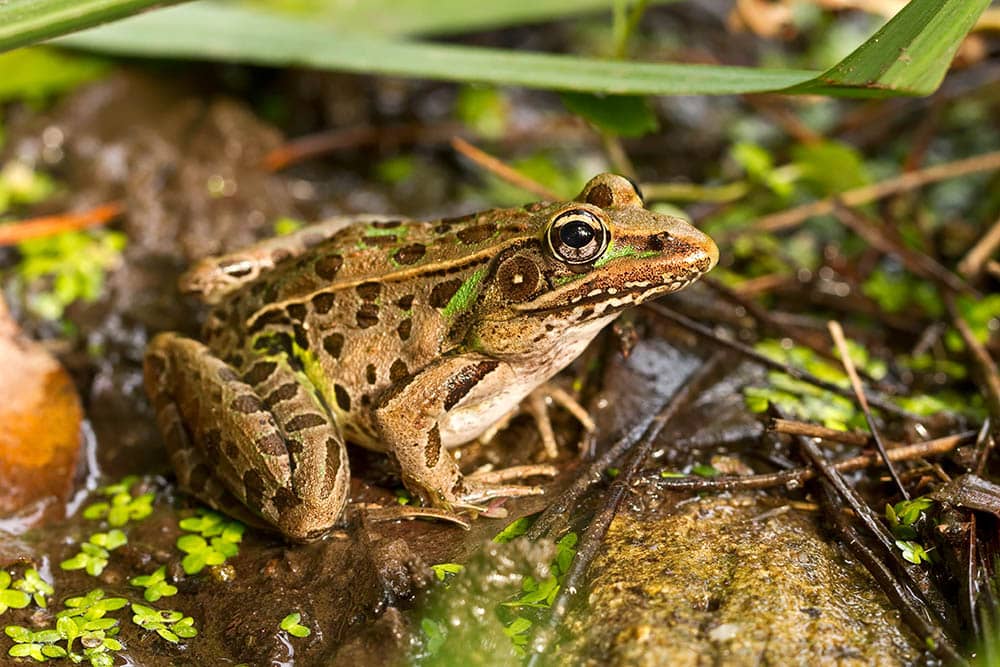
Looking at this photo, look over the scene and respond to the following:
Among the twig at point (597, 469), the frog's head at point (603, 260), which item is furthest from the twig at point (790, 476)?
the frog's head at point (603, 260)

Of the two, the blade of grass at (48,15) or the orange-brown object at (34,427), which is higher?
the blade of grass at (48,15)

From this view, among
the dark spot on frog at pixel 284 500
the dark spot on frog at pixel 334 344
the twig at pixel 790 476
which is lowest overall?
the dark spot on frog at pixel 284 500

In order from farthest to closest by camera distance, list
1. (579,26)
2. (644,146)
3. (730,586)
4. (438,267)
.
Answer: (579,26)
(644,146)
(438,267)
(730,586)

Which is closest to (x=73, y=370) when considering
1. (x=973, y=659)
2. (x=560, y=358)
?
(x=560, y=358)

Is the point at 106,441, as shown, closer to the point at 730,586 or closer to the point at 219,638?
the point at 219,638

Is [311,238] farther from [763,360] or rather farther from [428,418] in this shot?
[763,360]

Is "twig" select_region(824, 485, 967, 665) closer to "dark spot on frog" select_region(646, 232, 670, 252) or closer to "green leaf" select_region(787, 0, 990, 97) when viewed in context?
"dark spot on frog" select_region(646, 232, 670, 252)

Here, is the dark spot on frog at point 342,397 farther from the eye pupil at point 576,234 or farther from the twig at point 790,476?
the twig at point 790,476
